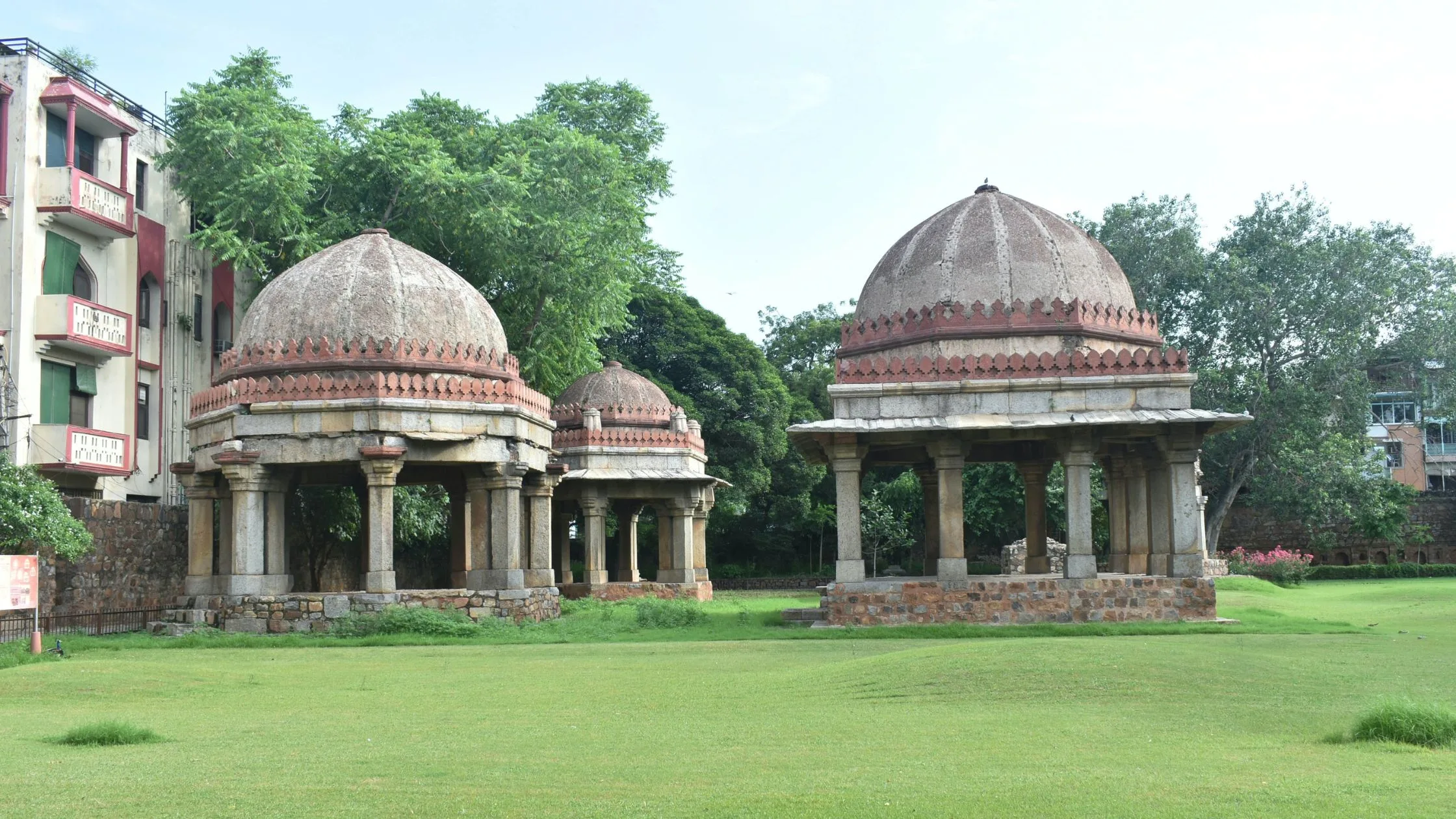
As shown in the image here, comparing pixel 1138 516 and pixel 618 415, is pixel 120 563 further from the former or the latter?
pixel 1138 516

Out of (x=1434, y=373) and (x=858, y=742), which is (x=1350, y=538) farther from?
(x=858, y=742)

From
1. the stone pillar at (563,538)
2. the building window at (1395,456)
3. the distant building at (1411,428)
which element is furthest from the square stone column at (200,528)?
the building window at (1395,456)

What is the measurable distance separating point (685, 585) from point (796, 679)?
67.0 feet

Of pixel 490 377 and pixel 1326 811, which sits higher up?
pixel 490 377

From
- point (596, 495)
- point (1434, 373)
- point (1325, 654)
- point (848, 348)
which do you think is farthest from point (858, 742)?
point (1434, 373)

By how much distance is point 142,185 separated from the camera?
3162 centimetres

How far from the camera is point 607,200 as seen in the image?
3403cm

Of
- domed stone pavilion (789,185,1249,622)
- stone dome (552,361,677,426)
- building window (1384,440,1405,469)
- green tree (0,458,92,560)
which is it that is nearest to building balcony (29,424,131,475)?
green tree (0,458,92,560)

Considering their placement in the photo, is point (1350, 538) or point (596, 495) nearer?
point (596, 495)

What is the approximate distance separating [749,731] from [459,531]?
19450 millimetres

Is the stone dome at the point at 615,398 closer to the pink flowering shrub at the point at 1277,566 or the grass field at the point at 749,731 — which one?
the grass field at the point at 749,731

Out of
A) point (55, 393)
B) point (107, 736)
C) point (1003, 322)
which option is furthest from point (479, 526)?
point (107, 736)

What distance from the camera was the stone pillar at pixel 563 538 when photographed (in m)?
36.6

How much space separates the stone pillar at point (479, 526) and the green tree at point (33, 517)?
5961 millimetres
